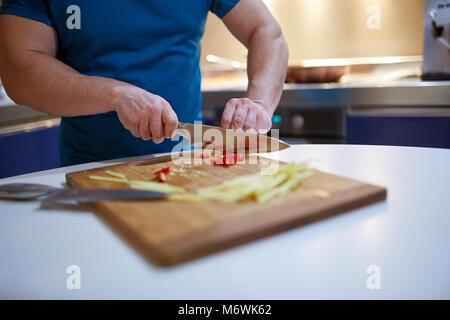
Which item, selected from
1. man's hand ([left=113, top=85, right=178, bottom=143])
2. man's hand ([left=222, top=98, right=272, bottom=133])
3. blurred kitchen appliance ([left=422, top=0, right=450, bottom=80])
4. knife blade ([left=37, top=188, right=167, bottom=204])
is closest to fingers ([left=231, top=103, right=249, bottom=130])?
man's hand ([left=222, top=98, right=272, bottom=133])

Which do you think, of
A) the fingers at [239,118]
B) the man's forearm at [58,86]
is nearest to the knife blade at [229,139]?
the fingers at [239,118]

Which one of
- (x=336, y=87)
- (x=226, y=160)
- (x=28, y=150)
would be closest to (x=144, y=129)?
(x=226, y=160)

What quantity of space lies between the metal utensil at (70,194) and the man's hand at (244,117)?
0.35m

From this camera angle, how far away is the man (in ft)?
2.80

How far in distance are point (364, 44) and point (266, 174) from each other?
6.45ft

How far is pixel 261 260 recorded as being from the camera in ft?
1.52

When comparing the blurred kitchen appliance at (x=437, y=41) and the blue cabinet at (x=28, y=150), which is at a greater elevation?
the blurred kitchen appliance at (x=437, y=41)

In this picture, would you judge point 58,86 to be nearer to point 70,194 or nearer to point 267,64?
point 70,194

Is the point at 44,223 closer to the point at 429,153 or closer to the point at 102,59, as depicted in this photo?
the point at 102,59

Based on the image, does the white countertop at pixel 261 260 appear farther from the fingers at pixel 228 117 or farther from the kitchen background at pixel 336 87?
the kitchen background at pixel 336 87

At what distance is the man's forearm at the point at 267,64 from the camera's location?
108cm

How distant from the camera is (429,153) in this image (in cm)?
89

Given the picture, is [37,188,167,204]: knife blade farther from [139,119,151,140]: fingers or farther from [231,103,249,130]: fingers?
[231,103,249,130]: fingers
